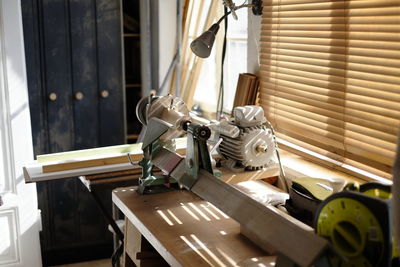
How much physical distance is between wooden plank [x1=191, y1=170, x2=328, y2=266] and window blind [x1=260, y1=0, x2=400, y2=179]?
795 mm

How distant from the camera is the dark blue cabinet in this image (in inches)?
150

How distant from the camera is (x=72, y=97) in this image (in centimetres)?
396

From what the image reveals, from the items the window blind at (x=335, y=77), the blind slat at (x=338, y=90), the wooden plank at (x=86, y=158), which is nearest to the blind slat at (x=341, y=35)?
the window blind at (x=335, y=77)

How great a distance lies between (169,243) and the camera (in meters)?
1.88

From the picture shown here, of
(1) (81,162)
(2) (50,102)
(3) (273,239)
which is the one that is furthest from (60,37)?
(3) (273,239)

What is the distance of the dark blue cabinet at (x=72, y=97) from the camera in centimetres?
381

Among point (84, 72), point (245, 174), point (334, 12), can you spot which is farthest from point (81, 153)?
point (334, 12)

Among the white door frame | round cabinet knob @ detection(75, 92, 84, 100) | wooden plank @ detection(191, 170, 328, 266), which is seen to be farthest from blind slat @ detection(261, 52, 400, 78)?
the white door frame

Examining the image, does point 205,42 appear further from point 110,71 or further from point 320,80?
point 110,71

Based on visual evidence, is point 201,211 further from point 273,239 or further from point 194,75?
point 194,75

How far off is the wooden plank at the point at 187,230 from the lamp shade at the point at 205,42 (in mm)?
768

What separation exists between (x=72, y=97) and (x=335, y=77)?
7.10ft

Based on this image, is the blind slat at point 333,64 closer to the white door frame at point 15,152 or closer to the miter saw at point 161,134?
the miter saw at point 161,134

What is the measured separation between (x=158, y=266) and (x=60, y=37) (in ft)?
7.23
